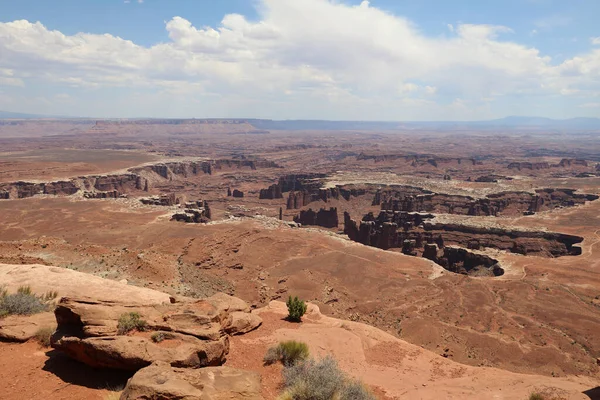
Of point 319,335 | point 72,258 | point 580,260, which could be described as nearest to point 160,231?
point 72,258

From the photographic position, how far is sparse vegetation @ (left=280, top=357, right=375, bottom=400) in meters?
9.53

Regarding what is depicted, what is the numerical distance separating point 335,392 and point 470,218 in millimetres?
63337

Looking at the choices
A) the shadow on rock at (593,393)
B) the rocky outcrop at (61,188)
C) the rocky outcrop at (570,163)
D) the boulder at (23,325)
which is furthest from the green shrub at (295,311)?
the rocky outcrop at (570,163)

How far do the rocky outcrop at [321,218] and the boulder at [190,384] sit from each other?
68.0m

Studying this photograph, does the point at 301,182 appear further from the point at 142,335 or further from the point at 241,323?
the point at 142,335

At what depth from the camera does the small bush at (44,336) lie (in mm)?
11789

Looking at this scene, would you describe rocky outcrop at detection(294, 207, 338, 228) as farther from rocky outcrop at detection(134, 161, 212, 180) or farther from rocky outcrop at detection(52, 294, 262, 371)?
rocky outcrop at detection(134, 161, 212, 180)

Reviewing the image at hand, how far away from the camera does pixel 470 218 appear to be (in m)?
66.9

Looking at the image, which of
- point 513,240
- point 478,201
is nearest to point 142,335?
point 513,240

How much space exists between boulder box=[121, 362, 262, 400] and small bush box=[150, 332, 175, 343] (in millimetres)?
2261

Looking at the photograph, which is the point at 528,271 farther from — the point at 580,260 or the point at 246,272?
the point at 246,272

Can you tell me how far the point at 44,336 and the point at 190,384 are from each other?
6.23 meters

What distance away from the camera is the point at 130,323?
1176 centimetres

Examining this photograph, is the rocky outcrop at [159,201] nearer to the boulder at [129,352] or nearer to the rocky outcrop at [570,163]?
the boulder at [129,352]
